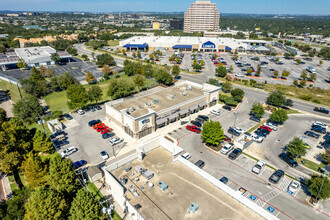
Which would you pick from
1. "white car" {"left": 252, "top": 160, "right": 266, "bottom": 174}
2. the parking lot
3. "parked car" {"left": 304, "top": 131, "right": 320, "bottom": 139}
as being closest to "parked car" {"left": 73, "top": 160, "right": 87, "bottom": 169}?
"white car" {"left": 252, "top": 160, "right": 266, "bottom": 174}

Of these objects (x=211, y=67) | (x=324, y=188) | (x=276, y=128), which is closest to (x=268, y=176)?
(x=324, y=188)

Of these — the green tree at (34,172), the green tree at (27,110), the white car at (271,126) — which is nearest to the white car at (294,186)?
the white car at (271,126)

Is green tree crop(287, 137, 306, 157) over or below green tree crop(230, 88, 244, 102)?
below

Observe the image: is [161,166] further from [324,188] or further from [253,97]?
[253,97]

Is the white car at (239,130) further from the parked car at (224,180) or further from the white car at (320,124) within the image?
the white car at (320,124)

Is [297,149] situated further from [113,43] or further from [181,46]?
[113,43]

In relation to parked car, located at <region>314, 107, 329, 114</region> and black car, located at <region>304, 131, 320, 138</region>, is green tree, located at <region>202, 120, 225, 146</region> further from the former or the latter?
parked car, located at <region>314, 107, 329, 114</region>

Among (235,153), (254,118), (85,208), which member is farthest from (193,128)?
(85,208)
